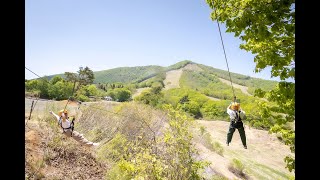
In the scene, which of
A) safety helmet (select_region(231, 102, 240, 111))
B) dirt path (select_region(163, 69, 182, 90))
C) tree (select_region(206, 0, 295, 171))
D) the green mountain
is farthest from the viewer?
the green mountain

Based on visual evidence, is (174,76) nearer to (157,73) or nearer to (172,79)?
(172,79)

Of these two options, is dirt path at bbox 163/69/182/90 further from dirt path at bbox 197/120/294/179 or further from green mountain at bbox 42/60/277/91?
dirt path at bbox 197/120/294/179

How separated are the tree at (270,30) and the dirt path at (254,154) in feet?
26.0

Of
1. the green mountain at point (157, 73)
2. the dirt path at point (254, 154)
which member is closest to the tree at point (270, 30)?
the dirt path at point (254, 154)

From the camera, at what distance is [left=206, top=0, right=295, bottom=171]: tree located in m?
4.75

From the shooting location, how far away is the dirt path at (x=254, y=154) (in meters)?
16.6

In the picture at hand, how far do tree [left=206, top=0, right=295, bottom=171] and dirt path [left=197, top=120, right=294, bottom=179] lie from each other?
7.93 m

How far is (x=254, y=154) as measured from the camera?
21859mm

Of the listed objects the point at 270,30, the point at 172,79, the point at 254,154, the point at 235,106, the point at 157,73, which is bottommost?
the point at 254,154

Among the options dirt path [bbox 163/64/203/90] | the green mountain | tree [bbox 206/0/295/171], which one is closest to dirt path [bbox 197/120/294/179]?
tree [bbox 206/0/295/171]

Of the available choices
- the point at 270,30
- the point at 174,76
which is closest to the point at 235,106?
the point at 270,30

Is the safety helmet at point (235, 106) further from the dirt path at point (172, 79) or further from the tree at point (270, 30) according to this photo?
the dirt path at point (172, 79)

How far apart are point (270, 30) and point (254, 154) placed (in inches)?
733
